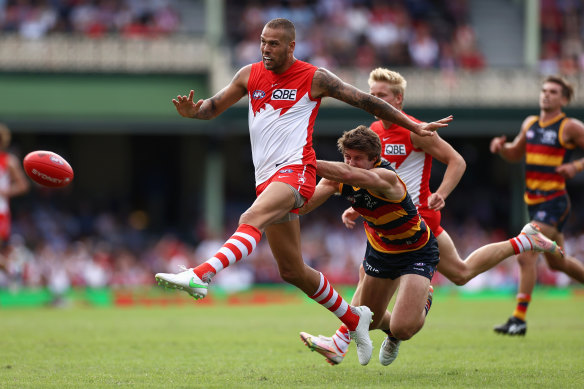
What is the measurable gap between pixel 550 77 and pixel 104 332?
21.2 feet

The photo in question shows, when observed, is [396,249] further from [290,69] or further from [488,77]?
[488,77]

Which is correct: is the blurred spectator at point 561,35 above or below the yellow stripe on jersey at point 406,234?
above

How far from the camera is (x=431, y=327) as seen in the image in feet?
38.0

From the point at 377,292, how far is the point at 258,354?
1.61 meters

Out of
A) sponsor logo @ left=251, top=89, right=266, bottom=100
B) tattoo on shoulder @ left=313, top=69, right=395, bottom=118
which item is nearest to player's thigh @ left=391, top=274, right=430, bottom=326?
tattoo on shoulder @ left=313, top=69, right=395, bottom=118

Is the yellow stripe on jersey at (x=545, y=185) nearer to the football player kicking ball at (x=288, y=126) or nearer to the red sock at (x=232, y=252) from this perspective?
the football player kicking ball at (x=288, y=126)

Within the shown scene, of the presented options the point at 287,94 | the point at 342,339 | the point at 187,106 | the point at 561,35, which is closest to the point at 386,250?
the point at 342,339

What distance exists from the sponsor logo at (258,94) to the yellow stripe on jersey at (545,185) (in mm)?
4607

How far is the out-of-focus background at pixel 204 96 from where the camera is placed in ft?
74.2

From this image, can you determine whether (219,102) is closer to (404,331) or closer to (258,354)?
(404,331)

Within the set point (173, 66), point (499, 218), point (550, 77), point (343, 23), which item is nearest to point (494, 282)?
point (499, 218)

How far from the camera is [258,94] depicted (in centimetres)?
712

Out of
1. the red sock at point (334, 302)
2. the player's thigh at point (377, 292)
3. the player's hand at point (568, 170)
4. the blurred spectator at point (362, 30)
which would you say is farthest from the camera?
the blurred spectator at point (362, 30)

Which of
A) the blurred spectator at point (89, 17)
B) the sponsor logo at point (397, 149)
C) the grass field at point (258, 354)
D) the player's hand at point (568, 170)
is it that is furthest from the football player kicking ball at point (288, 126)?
the blurred spectator at point (89, 17)
